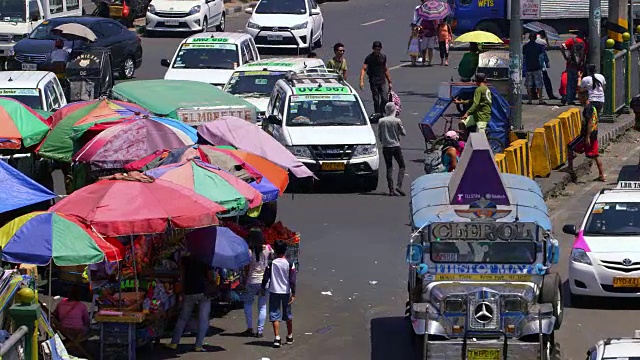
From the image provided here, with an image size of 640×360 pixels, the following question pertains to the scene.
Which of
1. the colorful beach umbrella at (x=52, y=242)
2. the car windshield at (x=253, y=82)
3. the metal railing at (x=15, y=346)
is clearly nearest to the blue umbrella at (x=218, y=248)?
the colorful beach umbrella at (x=52, y=242)

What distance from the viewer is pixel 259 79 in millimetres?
29594

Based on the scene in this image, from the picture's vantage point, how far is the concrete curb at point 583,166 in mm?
26656

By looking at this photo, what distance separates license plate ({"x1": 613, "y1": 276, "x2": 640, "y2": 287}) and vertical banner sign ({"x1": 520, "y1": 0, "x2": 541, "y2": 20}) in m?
25.5

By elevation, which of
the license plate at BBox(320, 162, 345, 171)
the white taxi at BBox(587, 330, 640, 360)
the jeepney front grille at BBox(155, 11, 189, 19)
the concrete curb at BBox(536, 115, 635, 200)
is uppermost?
the white taxi at BBox(587, 330, 640, 360)

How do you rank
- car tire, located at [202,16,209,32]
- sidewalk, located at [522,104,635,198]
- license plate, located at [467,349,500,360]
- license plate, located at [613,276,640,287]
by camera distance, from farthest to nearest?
car tire, located at [202,16,209,32] < sidewalk, located at [522,104,635,198] < license plate, located at [613,276,640,287] < license plate, located at [467,349,500,360]

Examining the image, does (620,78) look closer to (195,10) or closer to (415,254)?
(195,10)

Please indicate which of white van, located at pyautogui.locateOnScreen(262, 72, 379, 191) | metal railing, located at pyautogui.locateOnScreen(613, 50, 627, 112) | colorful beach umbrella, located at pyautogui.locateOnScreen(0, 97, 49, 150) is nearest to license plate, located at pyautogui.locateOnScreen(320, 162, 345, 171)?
white van, located at pyautogui.locateOnScreen(262, 72, 379, 191)

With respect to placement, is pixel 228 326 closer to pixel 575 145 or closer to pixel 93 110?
pixel 93 110

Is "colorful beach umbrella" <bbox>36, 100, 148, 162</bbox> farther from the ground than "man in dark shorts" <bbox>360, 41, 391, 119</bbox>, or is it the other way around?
"colorful beach umbrella" <bbox>36, 100, 148, 162</bbox>

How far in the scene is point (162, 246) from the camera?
56.2ft

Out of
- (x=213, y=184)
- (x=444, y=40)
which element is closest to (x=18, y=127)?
(x=213, y=184)

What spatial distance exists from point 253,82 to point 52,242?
14470 millimetres

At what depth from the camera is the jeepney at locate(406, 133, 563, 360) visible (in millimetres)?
15305

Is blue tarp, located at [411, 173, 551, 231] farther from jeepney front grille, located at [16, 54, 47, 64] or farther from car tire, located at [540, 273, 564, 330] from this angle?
jeepney front grille, located at [16, 54, 47, 64]
